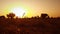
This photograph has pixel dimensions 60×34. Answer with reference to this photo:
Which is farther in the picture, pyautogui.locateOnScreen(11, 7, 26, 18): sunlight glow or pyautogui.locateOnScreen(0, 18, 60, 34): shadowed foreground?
pyautogui.locateOnScreen(11, 7, 26, 18): sunlight glow

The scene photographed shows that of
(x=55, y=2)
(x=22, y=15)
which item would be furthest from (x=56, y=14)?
(x=22, y=15)

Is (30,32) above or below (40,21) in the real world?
below

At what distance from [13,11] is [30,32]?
0.58m

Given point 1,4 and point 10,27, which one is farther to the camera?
point 1,4

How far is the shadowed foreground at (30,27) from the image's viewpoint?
144cm

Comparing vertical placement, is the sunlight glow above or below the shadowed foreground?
above

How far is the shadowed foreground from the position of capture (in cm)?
144

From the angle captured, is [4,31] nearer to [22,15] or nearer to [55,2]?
[22,15]

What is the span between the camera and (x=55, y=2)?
1.93 meters

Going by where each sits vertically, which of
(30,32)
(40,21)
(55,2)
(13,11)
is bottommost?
(30,32)

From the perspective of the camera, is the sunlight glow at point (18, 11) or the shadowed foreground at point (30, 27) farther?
the sunlight glow at point (18, 11)

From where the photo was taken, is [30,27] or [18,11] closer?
[30,27]

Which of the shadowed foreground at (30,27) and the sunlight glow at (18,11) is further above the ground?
the sunlight glow at (18,11)

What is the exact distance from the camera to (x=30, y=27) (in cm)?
146
